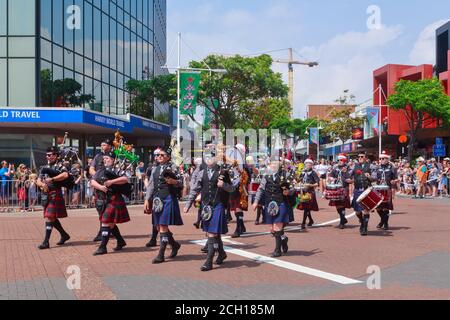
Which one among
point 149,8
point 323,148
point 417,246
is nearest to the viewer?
point 417,246

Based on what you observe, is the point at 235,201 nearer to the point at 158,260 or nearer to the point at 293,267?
the point at 158,260

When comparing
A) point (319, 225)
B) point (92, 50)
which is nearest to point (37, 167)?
point (92, 50)

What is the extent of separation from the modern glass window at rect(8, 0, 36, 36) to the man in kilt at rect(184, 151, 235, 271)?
1965 centimetres

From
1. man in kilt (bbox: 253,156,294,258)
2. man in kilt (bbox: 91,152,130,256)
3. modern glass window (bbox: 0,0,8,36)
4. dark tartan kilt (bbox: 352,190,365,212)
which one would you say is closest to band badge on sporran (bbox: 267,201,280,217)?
man in kilt (bbox: 253,156,294,258)

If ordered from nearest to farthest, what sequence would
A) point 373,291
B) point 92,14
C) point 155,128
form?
point 373,291 < point 92,14 < point 155,128

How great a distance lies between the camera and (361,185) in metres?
13.4

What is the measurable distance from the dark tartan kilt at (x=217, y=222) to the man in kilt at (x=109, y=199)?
2.13 m

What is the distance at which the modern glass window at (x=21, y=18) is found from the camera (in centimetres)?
2567

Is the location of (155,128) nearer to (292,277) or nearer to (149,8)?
(149,8)

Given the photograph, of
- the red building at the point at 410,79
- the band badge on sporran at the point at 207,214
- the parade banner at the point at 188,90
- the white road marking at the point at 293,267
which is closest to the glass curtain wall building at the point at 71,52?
the parade banner at the point at 188,90

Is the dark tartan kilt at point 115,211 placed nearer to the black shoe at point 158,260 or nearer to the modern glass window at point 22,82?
the black shoe at point 158,260

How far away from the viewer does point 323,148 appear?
79.0m

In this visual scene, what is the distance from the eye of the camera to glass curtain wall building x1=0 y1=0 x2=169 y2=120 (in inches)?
1016

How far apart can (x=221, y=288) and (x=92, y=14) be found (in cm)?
2656
